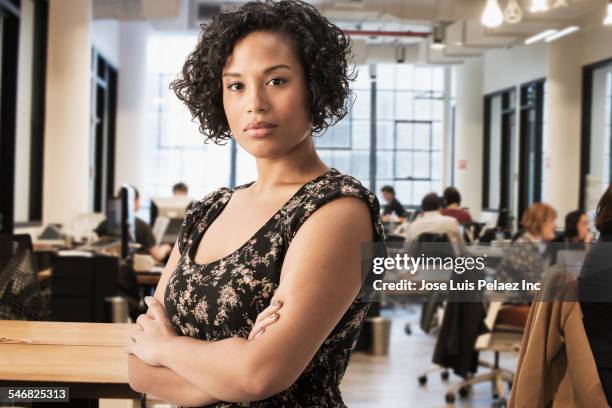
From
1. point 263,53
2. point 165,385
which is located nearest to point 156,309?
point 165,385

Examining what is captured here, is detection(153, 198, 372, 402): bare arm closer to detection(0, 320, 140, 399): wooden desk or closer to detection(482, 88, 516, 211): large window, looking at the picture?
detection(0, 320, 140, 399): wooden desk

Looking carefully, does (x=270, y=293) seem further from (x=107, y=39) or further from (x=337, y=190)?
(x=107, y=39)

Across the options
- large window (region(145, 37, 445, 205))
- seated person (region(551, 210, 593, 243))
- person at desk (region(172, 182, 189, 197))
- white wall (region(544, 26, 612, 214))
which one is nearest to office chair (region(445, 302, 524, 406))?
seated person (region(551, 210, 593, 243))

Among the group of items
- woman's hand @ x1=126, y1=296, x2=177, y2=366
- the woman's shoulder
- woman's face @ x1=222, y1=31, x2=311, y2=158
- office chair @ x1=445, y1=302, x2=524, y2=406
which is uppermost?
woman's face @ x1=222, y1=31, x2=311, y2=158

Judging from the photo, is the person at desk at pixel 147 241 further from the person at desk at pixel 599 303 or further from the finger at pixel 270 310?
the finger at pixel 270 310

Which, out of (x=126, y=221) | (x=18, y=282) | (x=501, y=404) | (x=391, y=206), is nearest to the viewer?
(x=18, y=282)

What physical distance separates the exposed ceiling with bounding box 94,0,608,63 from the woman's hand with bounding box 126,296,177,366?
26.5 ft

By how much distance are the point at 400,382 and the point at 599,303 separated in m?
3.82

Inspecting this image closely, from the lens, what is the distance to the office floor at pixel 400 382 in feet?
17.8

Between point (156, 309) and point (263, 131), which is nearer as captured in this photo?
point (263, 131)

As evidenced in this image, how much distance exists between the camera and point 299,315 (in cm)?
A: 118

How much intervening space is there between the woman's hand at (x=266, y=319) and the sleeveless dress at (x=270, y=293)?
6 cm

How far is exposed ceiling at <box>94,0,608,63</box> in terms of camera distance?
10.2 meters

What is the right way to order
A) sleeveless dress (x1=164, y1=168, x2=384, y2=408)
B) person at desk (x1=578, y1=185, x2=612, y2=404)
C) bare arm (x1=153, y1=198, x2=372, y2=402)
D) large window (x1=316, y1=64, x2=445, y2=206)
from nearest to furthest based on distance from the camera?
bare arm (x1=153, y1=198, x2=372, y2=402)
sleeveless dress (x1=164, y1=168, x2=384, y2=408)
person at desk (x1=578, y1=185, x2=612, y2=404)
large window (x1=316, y1=64, x2=445, y2=206)
